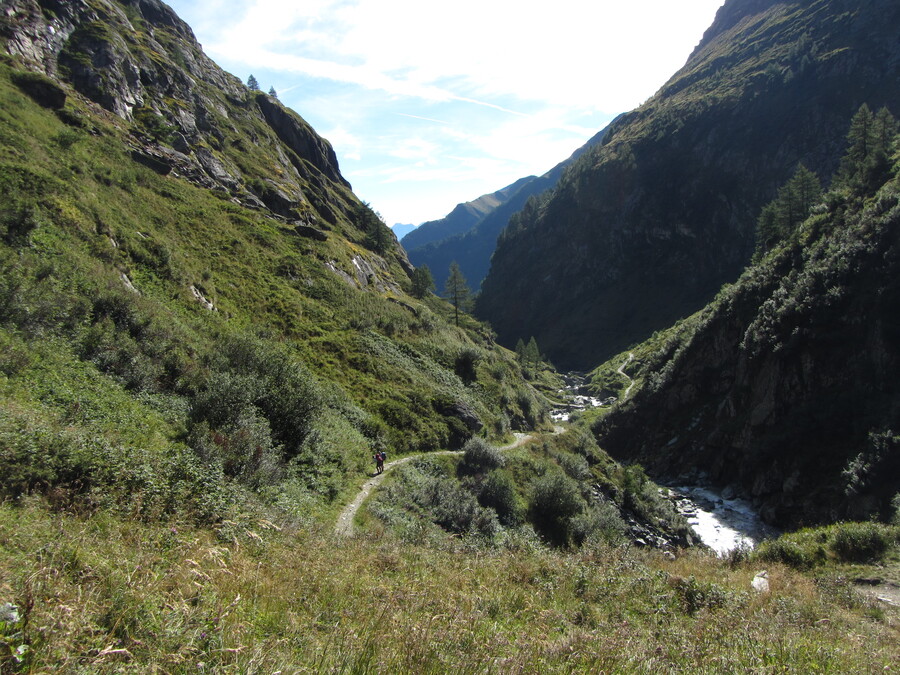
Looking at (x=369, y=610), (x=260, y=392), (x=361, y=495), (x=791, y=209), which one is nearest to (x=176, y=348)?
(x=260, y=392)

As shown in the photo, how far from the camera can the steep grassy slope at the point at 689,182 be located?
115688 mm

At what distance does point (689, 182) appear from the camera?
5212 inches

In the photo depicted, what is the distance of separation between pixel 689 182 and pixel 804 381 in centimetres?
11164

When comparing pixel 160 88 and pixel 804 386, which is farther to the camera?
pixel 160 88

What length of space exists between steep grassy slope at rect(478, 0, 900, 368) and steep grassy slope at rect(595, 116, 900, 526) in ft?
193

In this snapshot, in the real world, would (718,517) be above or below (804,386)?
below

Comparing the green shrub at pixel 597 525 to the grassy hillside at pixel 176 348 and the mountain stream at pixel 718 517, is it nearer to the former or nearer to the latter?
the mountain stream at pixel 718 517

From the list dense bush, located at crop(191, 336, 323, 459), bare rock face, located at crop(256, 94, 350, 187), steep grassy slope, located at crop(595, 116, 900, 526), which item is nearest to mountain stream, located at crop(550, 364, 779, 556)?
steep grassy slope, located at crop(595, 116, 900, 526)

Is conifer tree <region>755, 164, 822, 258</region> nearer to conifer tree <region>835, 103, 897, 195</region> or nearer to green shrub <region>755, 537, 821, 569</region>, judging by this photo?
conifer tree <region>835, 103, 897, 195</region>

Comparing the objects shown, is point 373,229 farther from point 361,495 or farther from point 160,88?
point 361,495

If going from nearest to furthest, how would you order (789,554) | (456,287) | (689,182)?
1. (789,554)
2. (456,287)
3. (689,182)

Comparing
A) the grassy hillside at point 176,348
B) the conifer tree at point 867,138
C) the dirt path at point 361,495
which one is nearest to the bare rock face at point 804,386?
the conifer tree at point 867,138

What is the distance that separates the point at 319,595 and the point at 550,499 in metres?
22.6

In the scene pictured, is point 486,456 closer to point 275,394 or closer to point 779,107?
point 275,394
